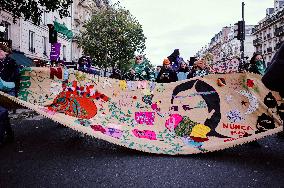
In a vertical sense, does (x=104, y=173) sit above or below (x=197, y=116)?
below

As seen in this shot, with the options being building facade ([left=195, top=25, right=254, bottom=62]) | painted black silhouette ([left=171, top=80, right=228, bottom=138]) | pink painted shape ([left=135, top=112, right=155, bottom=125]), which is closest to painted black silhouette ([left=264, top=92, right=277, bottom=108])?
painted black silhouette ([left=171, top=80, right=228, bottom=138])

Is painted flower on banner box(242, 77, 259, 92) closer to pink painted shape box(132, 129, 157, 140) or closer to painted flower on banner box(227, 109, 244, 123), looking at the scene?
painted flower on banner box(227, 109, 244, 123)

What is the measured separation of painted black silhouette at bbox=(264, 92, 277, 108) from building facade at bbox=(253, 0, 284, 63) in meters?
64.4

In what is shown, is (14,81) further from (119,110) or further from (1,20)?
(1,20)

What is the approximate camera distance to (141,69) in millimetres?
11641

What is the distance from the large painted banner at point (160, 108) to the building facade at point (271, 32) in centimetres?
6433

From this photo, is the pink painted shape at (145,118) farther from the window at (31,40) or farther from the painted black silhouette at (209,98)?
the window at (31,40)

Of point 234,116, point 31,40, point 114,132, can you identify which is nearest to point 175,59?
point 234,116

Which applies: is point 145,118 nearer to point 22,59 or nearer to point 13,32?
point 22,59

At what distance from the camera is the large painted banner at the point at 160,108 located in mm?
5668

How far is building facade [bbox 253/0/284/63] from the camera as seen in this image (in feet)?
230

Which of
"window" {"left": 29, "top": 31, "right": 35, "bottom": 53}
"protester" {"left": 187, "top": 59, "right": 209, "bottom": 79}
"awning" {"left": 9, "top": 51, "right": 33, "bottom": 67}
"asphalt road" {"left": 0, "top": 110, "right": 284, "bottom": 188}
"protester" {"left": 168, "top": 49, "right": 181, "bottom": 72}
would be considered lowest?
"asphalt road" {"left": 0, "top": 110, "right": 284, "bottom": 188}

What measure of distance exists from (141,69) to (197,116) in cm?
558

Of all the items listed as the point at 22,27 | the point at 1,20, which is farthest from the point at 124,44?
the point at 1,20
